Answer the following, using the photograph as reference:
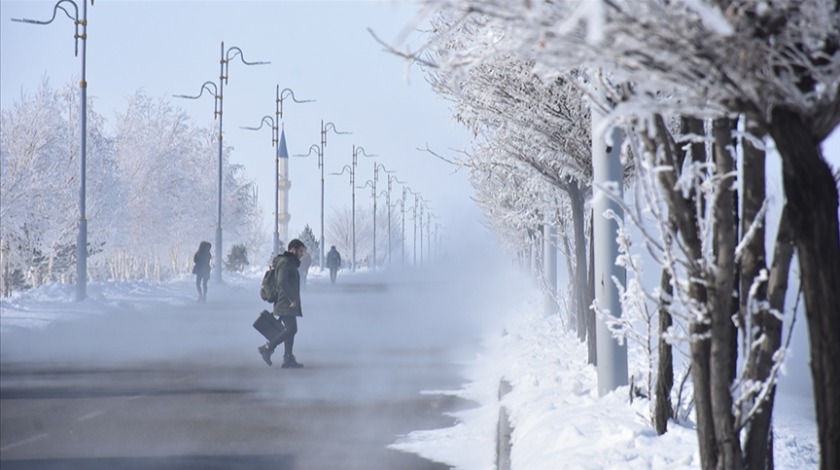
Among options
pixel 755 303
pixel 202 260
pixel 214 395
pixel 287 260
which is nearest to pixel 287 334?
pixel 287 260

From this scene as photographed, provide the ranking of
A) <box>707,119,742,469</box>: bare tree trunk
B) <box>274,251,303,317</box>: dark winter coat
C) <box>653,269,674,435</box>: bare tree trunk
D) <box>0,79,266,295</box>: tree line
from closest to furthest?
<box>707,119,742,469</box>: bare tree trunk, <box>653,269,674,435</box>: bare tree trunk, <box>274,251,303,317</box>: dark winter coat, <box>0,79,266,295</box>: tree line

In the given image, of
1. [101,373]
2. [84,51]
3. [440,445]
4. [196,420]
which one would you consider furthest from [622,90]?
[84,51]

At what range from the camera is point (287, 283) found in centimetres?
1864

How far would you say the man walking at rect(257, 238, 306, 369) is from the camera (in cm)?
1861

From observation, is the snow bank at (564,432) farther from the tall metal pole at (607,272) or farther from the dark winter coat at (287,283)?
the dark winter coat at (287,283)

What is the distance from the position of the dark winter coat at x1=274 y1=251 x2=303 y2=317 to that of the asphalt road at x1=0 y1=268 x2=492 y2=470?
871 mm

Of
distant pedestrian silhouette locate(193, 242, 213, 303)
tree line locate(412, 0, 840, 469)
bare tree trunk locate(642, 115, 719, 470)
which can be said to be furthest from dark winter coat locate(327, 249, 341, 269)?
bare tree trunk locate(642, 115, 719, 470)

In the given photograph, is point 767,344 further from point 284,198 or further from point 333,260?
point 284,198

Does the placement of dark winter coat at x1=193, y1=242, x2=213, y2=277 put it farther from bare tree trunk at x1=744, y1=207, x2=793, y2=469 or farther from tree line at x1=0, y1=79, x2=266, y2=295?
bare tree trunk at x1=744, y1=207, x2=793, y2=469

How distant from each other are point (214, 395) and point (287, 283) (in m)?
4.20

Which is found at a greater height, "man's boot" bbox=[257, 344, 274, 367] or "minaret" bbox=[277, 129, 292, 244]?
"minaret" bbox=[277, 129, 292, 244]

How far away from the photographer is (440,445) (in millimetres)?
10656

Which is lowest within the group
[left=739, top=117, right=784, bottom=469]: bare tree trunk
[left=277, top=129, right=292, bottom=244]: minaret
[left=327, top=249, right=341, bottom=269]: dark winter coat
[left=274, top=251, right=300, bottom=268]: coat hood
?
[left=739, top=117, right=784, bottom=469]: bare tree trunk

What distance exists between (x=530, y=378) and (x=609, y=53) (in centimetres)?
989
